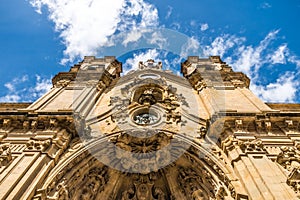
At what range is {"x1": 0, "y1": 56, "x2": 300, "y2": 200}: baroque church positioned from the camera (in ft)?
34.5

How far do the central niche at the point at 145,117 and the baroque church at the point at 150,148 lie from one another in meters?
0.06

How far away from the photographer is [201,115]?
1678 cm

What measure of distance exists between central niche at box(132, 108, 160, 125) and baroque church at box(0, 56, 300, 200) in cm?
6

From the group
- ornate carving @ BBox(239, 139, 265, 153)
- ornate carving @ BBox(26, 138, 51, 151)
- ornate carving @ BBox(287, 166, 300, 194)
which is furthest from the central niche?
ornate carving @ BBox(287, 166, 300, 194)

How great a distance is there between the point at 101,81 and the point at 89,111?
5510 millimetres

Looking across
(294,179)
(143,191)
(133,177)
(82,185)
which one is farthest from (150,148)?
(294,179)

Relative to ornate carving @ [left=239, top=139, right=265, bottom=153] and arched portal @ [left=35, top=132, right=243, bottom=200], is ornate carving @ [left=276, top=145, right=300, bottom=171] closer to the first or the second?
ornate carving @ [left=239, top=139, right=265, bottom=153]

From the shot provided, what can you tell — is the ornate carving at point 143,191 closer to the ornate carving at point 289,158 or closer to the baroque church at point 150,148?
the baroque church at point 150,148

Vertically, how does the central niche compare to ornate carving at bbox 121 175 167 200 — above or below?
above

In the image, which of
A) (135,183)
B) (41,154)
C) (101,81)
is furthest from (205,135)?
(101,81)

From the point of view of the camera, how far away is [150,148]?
14.7 m

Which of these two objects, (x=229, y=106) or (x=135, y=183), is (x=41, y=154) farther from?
(x=229, y=106)

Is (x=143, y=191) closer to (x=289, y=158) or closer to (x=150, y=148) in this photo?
(x=150, y=148)

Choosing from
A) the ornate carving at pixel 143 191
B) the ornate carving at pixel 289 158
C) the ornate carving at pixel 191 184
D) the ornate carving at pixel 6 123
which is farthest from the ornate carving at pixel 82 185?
the ornate carving at pixel 289 158
